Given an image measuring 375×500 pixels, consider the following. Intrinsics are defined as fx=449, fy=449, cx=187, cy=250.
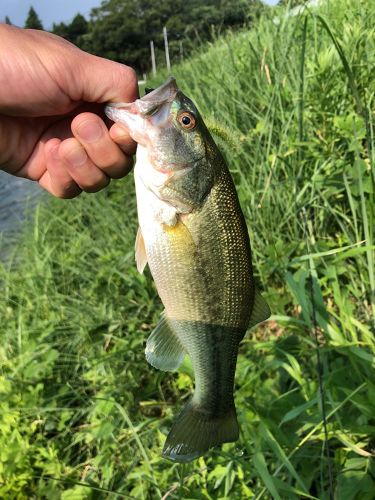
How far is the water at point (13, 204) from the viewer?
21.7 ft

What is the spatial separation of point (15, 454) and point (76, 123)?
1.91 meters

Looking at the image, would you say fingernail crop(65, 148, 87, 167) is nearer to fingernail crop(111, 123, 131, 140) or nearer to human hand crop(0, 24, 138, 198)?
human hand crop(0, 24, 138, 198)

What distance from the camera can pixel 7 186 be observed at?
10.7 metres

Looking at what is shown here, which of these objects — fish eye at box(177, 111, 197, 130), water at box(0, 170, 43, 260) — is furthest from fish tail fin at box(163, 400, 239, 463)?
water at box(0, 170, 43, 260)

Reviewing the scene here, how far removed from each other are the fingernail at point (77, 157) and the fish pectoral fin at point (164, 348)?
74 centimetres

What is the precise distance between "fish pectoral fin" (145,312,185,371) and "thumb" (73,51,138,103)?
34.2 inches

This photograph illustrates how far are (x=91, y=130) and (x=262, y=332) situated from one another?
1.86 m

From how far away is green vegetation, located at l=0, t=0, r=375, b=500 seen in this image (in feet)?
6.27

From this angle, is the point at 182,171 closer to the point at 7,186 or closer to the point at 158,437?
the point at 158,437

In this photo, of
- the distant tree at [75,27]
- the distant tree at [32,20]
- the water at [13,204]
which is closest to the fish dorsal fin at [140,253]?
the water at [13,204]

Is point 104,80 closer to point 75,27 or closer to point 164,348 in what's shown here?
point 164,348

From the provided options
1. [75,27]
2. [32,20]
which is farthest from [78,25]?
[32,20]

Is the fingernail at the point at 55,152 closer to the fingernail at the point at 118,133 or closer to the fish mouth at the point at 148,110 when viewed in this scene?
the fingernail at the point at 118,133

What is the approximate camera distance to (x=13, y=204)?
29.5ft
